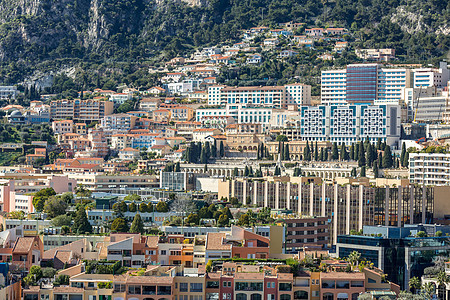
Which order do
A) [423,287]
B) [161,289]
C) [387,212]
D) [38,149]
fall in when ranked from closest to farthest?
[161,289], [423,287], [387,212], [38,149]

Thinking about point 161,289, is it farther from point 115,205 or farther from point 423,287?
point 115,205

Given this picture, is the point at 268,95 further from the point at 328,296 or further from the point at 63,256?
the point at 328,296

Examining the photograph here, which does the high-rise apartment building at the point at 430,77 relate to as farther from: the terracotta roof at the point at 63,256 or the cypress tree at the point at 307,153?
the terracotta roof at the point at 63,256

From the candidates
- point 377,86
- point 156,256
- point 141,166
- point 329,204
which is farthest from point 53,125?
point 156,256

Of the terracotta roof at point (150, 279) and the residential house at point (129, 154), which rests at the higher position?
the residential house at point (129, 154)

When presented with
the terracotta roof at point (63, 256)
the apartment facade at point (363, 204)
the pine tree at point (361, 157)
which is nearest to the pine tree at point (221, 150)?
the pine tree at point (361, 157)

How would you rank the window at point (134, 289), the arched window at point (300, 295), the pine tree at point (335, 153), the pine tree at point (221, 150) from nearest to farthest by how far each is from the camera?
the window at point (134, 289) → the arched window at point (300, 295) → the pine tree at point (335, 153) → the pine tree at point (221, 150)

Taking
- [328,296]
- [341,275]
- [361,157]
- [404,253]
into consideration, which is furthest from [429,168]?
[328,296]
